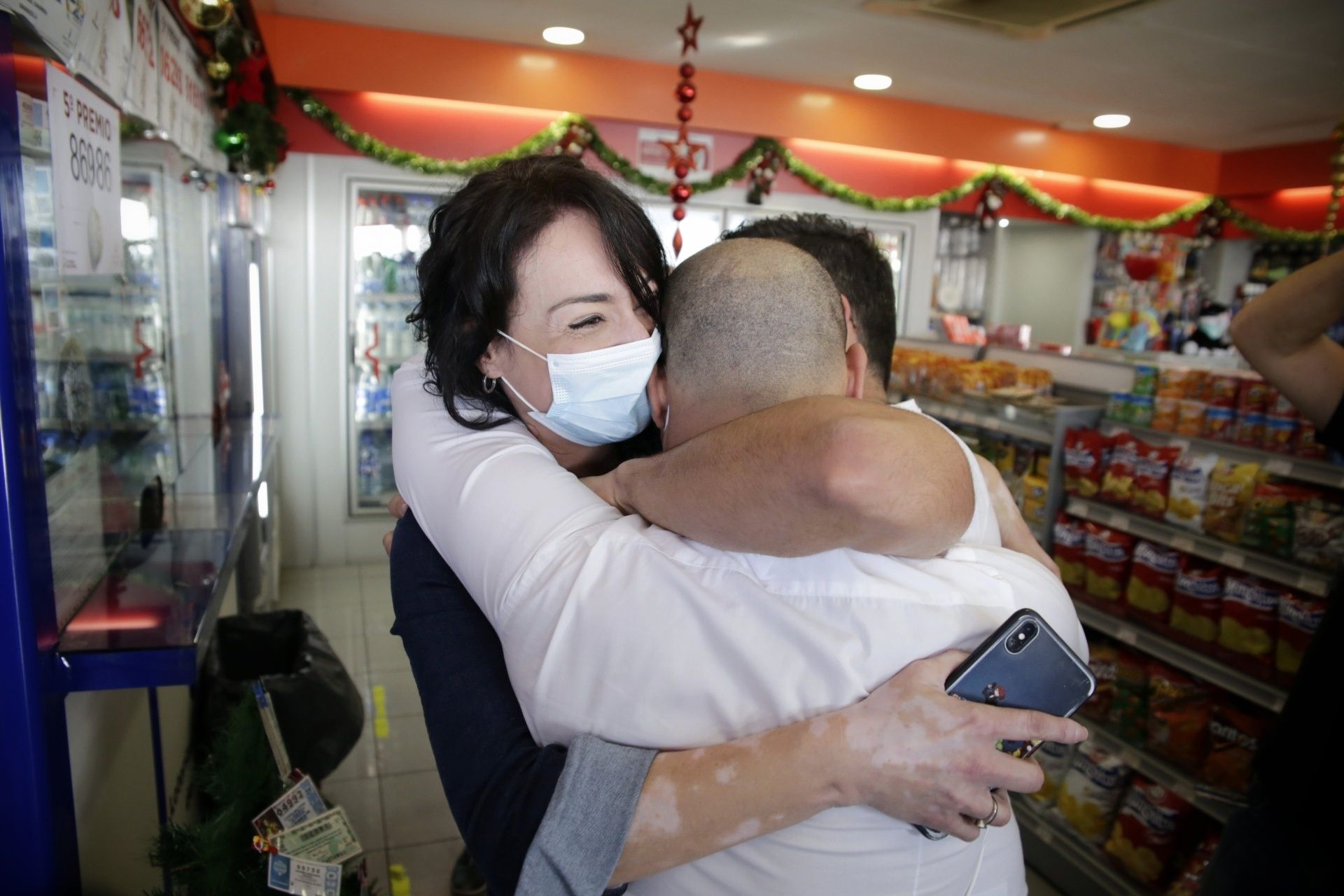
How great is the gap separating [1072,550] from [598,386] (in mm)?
2476

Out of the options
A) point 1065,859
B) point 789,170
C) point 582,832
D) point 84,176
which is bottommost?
point 1065,859

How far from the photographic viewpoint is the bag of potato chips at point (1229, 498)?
2.64 m

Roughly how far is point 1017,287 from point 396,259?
238 inches

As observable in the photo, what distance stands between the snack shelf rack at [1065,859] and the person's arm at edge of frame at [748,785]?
7.75 feet

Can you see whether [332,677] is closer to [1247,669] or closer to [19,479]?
[19,479]

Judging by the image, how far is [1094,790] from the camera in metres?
2.98

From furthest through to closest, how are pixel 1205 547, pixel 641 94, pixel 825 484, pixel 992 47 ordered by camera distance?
pixel 641 94 < pixel 992 47 < pixel 1205 547 < pixel 825 484

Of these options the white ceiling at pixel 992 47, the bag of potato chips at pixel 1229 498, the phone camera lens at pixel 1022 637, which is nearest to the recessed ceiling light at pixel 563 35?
the white ceiling at pixel 992 47

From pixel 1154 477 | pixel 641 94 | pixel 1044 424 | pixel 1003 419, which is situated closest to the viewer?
pixel 1154 477

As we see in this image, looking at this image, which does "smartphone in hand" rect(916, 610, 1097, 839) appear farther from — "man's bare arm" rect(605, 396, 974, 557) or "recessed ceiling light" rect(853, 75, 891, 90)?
"recessed ceiling light" rect(853, 75, 891, 90)

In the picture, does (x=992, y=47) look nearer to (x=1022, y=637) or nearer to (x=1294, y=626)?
(x=1294, y=626)

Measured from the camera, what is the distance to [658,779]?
91 centimetres

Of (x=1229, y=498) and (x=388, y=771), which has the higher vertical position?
(x=1229, y=498)

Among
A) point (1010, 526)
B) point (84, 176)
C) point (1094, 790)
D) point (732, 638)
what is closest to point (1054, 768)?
point (1094, 790)
